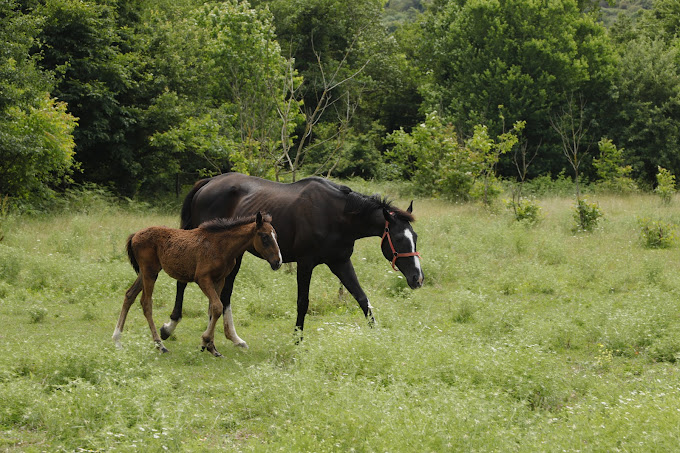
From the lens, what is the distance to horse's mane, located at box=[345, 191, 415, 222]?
8.42m

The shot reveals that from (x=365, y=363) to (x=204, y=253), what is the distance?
247cm

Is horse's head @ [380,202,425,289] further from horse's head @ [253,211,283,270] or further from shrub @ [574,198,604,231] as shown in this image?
shrub @ [574,198,604,231]

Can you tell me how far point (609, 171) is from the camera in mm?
32938

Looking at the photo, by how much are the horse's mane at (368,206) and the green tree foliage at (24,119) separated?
37.8ft

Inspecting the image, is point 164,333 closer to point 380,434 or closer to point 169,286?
point 169,286

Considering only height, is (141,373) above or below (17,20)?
below

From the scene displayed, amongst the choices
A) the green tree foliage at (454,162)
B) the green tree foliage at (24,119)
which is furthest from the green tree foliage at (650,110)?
the green tree foliage at (24,119)

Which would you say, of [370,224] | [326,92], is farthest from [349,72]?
[370,224]

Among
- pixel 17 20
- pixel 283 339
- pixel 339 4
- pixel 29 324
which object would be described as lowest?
pixel 29 324

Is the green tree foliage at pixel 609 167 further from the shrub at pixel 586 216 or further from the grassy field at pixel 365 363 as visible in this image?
the grassy field at pixel 365 363

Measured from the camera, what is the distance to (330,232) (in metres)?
8.59

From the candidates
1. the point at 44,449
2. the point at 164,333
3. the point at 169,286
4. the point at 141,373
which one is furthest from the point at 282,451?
the point at 169,286

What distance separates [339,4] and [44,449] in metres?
36.8

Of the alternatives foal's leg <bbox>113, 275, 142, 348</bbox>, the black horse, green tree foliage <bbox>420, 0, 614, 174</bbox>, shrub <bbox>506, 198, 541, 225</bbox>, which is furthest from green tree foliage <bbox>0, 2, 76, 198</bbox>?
green tree foliage <bbox>420, 0, 614, 174</bbox>
